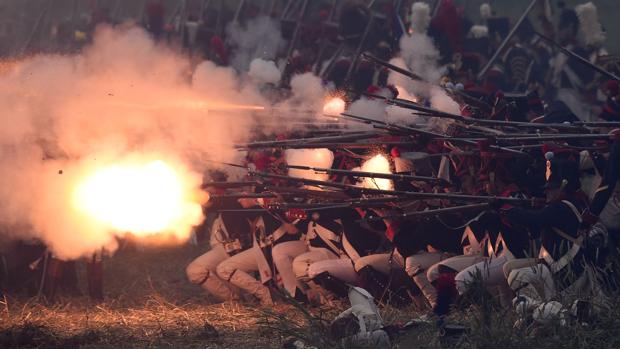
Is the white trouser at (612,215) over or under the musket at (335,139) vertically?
under

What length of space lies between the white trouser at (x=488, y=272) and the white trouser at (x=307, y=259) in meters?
2.04

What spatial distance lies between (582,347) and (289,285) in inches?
173

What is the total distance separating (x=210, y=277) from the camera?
9828 millimetres

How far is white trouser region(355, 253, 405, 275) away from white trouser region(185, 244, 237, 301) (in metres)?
2.03

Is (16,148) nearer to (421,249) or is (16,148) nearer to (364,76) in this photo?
(421,249)

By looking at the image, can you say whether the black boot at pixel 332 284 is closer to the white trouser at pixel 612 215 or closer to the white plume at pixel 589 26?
the white trouser at pixel 612 215

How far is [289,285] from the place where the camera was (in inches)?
369

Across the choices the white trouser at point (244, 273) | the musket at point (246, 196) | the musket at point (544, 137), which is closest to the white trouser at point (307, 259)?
the white trouser at point (244, 273)

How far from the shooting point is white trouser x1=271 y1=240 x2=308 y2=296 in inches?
369

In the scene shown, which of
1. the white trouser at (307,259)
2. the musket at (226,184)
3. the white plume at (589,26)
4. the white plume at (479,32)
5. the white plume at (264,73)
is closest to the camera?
the white trouser at (307,259)

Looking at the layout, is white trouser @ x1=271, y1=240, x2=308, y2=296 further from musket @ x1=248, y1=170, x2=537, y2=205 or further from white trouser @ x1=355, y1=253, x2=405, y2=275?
musket @ x1=248, y1=170, x2=537, y2=205

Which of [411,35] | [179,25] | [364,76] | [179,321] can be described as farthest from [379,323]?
[179,25]

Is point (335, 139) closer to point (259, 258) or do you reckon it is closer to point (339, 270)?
point (339, 270)

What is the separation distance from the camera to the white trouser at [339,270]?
855 centimetres
